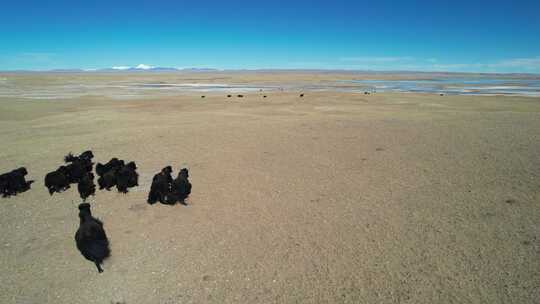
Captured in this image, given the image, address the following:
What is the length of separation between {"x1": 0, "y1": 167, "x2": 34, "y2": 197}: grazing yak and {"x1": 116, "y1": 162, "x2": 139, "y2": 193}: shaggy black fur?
247 cm

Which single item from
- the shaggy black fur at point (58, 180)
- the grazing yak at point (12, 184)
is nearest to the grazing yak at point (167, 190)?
the shaggy black fur at point (58, 180)

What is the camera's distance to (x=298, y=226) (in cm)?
670

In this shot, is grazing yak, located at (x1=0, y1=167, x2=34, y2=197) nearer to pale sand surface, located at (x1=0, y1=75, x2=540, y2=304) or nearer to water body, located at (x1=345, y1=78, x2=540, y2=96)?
pale sand surface, located at (x1=0, y1=75, x2=540, y2=304)

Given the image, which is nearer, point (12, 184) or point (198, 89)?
point (12, 184)

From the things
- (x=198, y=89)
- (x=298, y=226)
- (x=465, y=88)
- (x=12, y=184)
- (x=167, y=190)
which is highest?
(x=465, y=88)

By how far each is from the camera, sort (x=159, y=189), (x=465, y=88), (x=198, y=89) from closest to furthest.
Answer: (x=159, y=189) < (x=198, y=89) < (x=465, y=88)

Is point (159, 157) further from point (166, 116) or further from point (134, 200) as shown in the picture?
point (166, 116)

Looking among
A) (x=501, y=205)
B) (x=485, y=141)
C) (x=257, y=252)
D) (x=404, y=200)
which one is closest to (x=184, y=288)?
(x=257, y=252)

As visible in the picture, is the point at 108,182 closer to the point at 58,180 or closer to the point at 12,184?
the point at 58,180

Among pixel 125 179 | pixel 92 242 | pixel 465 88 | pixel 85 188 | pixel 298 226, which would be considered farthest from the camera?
pixel 465 88

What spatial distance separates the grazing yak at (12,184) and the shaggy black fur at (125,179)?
2468 mm

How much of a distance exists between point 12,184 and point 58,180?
3.62 feet

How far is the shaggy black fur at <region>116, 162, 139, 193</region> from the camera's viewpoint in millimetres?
8523

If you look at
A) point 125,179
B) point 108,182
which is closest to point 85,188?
point 108,182
